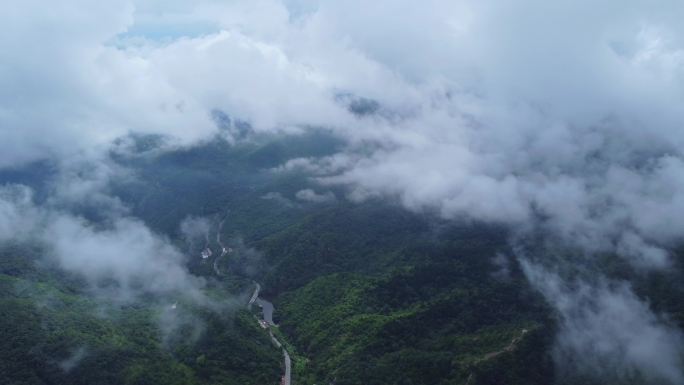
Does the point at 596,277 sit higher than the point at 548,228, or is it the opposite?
the point at 548,228

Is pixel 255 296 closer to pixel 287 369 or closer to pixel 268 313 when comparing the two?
pixel 268 313

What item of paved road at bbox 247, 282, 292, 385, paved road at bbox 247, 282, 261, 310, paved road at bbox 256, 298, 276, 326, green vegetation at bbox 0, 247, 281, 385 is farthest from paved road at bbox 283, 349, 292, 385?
paved road at bbox 247, 282, 261, 310

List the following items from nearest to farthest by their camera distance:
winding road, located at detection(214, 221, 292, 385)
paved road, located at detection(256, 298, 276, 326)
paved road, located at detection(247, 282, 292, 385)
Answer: paved road, located at detection(247, 282, 292, 385) < winding road, located at detection(214, 221, 292, 385) < paved road, located at detection(256, 298, 276, 326)

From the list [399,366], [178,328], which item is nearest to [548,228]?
[399,366]

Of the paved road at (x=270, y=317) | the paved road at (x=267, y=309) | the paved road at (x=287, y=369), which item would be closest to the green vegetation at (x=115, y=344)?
the paved road at (x=287, y=369)

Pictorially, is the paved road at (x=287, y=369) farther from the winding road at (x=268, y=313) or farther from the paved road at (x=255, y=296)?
the paved road at (x=255, y=296)

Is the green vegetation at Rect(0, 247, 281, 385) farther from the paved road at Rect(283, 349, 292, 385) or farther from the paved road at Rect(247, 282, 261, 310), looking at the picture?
the paved road at Rect(247, 282, 261, 310)

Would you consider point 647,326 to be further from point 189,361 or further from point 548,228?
point 189,361

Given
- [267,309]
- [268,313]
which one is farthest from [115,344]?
[267,309]

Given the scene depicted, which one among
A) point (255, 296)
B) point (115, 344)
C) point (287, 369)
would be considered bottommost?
point (115, 344)

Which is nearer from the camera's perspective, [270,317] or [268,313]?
[270,317]

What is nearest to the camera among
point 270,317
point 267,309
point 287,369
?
point 287,369
